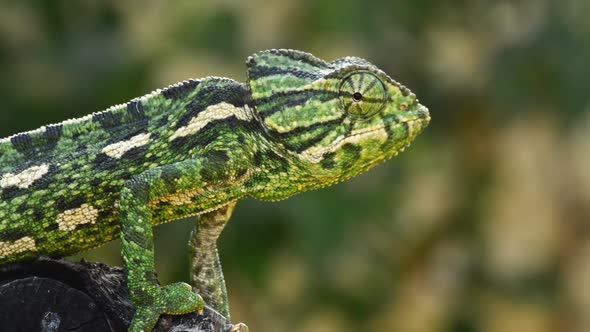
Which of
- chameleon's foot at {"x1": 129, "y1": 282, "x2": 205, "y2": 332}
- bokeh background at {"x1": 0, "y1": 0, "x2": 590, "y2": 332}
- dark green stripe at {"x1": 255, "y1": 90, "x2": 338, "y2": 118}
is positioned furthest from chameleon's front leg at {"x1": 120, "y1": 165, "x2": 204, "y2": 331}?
bokeh background at {"x1": 0, "y1": 0, "x2": 590, "y2": 332}

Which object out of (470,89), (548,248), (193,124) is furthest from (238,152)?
(548,248)

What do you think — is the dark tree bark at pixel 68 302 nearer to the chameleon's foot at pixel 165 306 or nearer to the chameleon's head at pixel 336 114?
the chameleon's foot at pixel 165 306

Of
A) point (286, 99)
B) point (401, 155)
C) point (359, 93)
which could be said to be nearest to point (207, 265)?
point (286, 99)

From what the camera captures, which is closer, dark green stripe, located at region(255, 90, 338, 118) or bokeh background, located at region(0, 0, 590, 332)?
dark green stripe, located at region(255, 90, 338, 118)

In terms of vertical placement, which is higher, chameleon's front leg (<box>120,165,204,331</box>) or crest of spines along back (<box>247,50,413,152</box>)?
crest of spines along back (<box>247,50,413,152</box>)

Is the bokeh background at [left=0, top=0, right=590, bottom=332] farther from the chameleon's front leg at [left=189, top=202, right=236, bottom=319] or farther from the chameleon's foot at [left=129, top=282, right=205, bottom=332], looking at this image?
the chameleon's foot at [left=129, top=282, right=205, bottom=332]

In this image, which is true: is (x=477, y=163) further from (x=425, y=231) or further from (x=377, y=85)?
(x=377, y=85)

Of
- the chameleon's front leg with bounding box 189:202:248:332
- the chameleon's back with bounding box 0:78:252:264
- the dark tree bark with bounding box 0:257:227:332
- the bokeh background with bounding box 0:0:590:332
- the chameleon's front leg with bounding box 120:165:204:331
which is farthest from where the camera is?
the bokeh background with bounding box 0:0:590:332

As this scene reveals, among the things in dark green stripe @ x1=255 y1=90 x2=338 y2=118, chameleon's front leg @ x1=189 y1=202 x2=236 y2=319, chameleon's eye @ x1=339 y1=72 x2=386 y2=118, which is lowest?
chameleon's front leg @ x1=189 y1=202 x2=236 y2=319
